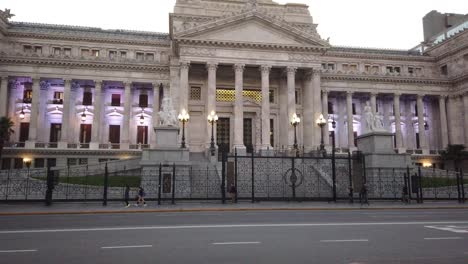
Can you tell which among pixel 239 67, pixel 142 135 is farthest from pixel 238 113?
pixel 142 135

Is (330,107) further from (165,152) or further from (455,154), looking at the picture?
(165,152)

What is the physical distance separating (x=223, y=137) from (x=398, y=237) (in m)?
38.4

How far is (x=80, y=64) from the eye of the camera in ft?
164

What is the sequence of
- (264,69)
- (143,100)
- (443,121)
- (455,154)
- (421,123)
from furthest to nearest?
1. (443,121)
2. (421,123)
3. (143,100)
4. (455,154)
5. (264,69)

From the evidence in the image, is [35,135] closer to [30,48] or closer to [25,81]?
[25,81]

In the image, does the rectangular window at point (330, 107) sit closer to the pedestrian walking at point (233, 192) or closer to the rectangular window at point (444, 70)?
the rectangular window at point (444, 70)

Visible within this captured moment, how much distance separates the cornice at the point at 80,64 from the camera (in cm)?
4828

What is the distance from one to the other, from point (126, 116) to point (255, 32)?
2015 cm

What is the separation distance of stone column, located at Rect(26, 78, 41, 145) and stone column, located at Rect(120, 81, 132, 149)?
414 inches

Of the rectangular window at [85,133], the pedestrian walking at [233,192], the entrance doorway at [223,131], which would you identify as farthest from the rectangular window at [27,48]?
the pedestrian walking at [233,192]

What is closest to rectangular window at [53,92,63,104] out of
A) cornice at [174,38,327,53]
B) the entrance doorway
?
cornice at [174,38,327,53]

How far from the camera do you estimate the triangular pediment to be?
44938 mm

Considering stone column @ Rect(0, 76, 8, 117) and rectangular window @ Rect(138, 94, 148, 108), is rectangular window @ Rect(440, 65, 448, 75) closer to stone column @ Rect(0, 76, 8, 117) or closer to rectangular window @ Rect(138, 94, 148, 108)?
rectangular window @ Rect(138, 94, 148, 108)

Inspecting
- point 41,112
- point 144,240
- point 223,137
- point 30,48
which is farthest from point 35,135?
point 144,240
